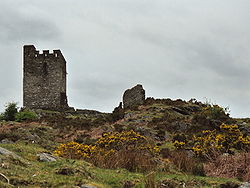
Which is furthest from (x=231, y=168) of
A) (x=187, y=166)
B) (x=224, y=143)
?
(x=224, y=143)

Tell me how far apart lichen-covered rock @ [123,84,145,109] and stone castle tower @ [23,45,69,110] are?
7.95 metres

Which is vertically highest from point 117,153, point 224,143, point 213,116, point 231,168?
point 213,116

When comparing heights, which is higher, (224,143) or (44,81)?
(44,81)

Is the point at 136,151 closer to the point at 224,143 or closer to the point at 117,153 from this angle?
the point at 117,153

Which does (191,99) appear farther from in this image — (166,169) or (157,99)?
(166,169)

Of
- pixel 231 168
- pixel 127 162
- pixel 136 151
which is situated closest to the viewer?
pixel 127 162

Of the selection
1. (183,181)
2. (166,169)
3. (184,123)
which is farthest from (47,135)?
(183,181)

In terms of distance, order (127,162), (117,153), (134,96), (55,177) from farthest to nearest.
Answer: (134,96), (117,153), (127,162), (55,177)

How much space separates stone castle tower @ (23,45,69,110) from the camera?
4178 centimetres

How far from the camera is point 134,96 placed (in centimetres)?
3731

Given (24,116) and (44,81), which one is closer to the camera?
(24,116)

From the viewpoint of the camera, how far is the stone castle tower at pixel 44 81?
41.8m

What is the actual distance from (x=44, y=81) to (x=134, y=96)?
464 inches

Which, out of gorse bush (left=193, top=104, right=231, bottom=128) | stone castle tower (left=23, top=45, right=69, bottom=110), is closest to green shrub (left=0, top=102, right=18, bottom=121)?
stone castle tower (left=23, top=45, right=69, bottom=110)
